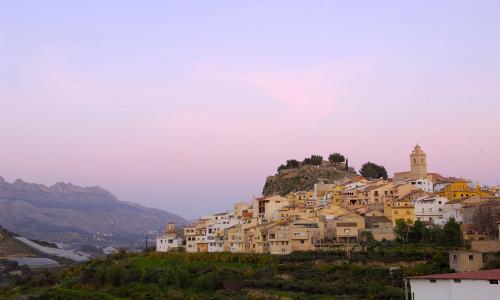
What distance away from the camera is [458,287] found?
20.6 m

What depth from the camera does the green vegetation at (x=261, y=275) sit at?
3081 cm

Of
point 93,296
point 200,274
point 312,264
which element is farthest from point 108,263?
point 312,264

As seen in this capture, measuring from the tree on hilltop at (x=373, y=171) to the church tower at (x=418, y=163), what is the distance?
1285cm

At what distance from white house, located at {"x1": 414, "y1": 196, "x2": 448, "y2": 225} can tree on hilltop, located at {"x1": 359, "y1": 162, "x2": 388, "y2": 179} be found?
2673cm

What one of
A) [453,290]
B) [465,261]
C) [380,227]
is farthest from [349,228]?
[453,290]

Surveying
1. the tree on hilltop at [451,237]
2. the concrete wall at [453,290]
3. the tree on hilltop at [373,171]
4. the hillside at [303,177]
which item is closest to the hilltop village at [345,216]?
the tree on hilltop at [451,237]

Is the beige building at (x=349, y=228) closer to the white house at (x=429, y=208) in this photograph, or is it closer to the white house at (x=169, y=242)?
the white house at (x=429, y=208)

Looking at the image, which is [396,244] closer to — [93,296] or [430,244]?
[430,244]

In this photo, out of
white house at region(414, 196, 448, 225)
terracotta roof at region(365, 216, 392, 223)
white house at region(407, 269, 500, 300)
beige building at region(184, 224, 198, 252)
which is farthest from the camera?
beige building at region(184, 224, 198, 252)

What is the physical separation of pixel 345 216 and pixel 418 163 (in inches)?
719

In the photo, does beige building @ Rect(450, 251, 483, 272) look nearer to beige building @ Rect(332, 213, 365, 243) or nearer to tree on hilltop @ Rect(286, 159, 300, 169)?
beige building @ Rect(332, 213, 365, 243)

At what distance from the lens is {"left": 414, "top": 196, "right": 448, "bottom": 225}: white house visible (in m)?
41.8

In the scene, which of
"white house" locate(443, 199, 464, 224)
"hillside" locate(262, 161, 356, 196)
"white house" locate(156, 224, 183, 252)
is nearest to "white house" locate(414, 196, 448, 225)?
"white house" locate(443, 199, 464, 224)

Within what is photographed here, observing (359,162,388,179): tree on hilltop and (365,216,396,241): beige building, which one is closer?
(365,216,396,241): beige building
